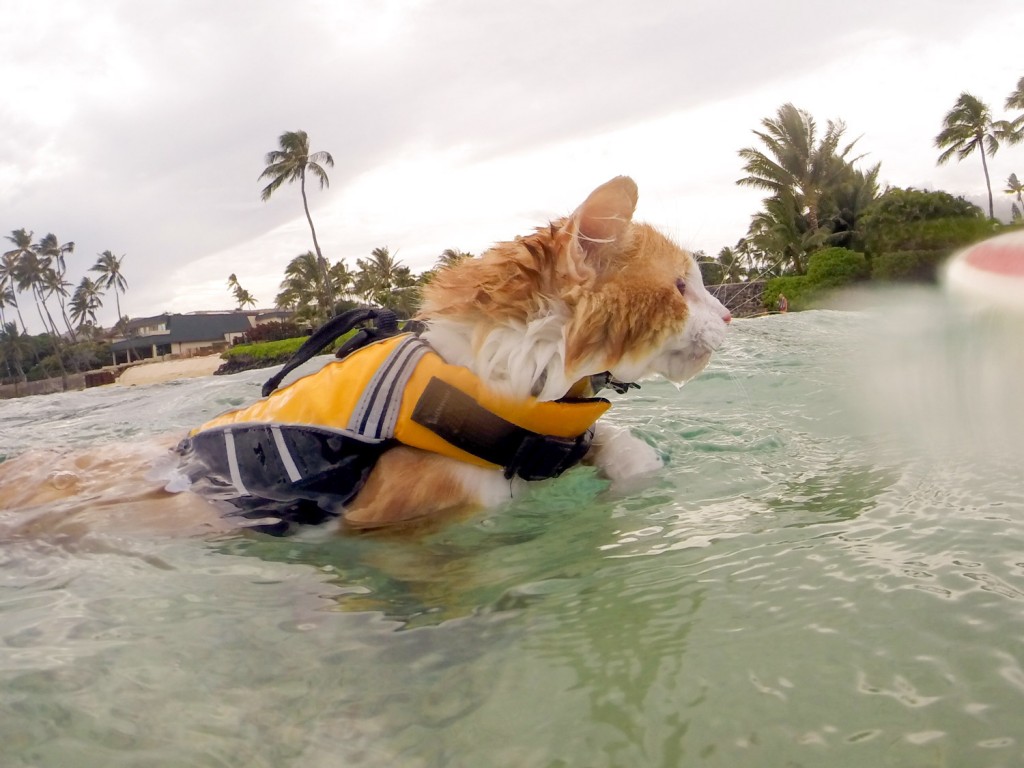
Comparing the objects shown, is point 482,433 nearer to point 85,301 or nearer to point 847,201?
point 847,201

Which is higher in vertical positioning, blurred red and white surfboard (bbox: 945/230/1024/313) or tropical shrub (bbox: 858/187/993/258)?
tropical shrub (bbox: 858/187/993/258)

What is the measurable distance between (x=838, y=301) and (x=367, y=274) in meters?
55.4

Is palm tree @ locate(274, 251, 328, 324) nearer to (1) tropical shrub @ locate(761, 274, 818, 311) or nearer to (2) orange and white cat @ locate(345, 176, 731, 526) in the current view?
(1) tropical shrub @ locate(761, 274, 818, 311)

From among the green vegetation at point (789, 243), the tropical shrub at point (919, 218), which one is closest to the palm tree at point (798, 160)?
the green vegetation at point (789, 243)

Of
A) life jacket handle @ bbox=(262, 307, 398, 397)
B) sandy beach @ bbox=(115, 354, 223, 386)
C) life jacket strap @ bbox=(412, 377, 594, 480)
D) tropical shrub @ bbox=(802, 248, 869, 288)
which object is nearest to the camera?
life jacket strap @ bbox=(412, 377, 594, 480)

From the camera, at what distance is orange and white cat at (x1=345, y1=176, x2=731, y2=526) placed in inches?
111

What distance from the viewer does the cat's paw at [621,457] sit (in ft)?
10.4

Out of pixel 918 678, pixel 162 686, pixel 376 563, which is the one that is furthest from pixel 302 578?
pixel 918 678

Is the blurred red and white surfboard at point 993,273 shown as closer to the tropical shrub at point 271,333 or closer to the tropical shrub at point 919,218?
the tropical shrub at point 919,218

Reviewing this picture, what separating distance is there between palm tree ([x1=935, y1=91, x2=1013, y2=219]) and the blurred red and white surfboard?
47643 millimetres

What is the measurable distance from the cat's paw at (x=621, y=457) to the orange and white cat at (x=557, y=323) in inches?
16.2

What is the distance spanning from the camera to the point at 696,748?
1.20 meters

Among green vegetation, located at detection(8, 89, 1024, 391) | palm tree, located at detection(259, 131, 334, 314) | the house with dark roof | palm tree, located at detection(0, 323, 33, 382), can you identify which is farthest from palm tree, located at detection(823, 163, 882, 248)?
palm tree, located at detection(0, 323, 33, 382)

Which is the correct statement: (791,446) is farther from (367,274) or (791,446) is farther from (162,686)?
(367,274)
